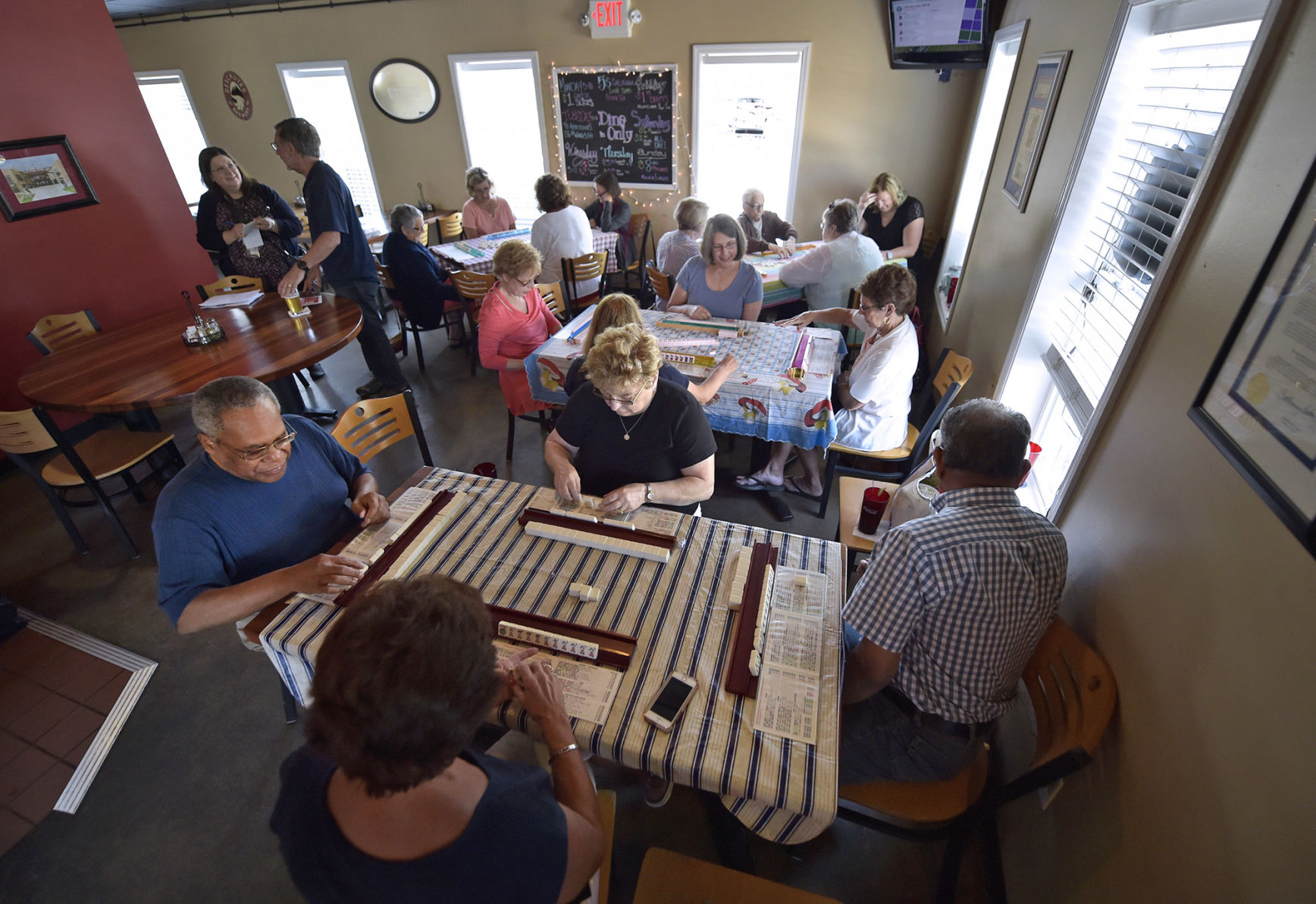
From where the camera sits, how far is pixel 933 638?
4.45 ft

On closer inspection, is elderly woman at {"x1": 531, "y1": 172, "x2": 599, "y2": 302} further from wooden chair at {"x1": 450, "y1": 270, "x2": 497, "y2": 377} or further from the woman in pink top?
the woman in pink top

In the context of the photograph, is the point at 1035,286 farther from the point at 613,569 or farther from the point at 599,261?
the point at 599,261

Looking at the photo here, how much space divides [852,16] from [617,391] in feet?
16.0

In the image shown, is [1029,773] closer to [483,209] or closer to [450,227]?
[483,209]

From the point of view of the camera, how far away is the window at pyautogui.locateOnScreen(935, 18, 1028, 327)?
3707mm

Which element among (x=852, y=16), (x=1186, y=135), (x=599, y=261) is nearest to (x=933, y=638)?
(x=1186, y=135)

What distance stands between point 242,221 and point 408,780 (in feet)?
14.3

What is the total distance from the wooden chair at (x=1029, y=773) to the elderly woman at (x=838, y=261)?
2.91 metres

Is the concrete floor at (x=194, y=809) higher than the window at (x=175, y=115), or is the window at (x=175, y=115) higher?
the window at (x=175, y=115)

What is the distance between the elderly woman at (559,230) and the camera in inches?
181

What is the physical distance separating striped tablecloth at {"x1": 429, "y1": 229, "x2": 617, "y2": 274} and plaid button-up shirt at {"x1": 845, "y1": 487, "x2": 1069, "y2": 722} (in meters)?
4.08

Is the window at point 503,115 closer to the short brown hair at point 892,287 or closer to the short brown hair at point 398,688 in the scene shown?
the short brown hair at point 892,287

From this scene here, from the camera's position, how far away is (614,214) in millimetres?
5488

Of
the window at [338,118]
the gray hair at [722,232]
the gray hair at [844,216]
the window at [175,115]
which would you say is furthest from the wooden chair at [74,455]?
the window at [175,115]
